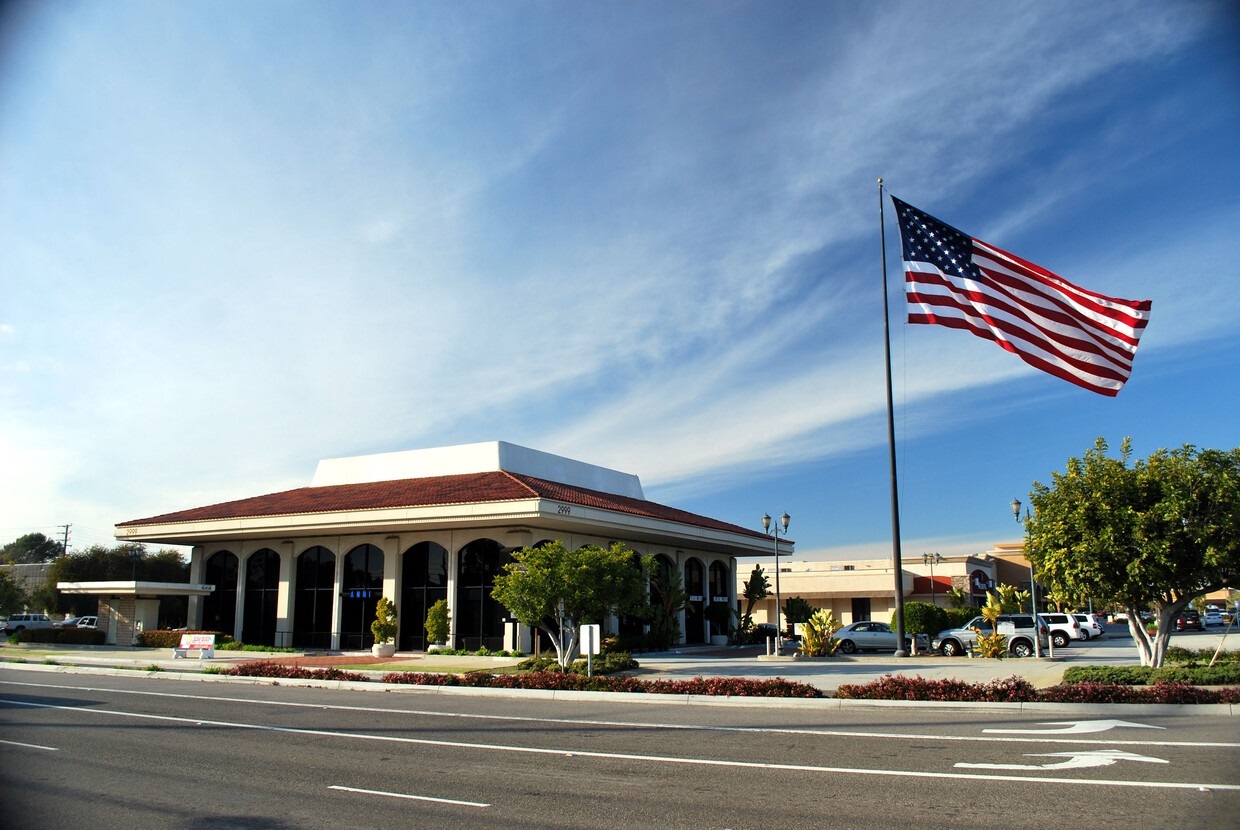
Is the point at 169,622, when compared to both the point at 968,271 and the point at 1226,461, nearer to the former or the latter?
the point at 968,271

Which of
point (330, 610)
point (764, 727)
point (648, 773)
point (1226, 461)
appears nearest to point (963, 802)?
point (648, 773)

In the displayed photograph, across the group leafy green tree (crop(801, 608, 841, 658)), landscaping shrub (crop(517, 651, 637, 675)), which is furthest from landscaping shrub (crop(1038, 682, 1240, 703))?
leafy green tree (crop(801, 608, 841, 658))

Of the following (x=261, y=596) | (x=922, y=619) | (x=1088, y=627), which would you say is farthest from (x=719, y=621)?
(x=261, y=596)

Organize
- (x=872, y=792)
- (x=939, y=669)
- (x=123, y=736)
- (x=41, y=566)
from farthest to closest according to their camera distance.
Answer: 1. (x=41, y=566)
2. (x=939, y=669)
3. (x=123, y=736)
4. (x=872, y=792)

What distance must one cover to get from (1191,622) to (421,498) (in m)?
52.3

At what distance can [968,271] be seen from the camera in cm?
2144

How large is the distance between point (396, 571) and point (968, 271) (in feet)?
82.8

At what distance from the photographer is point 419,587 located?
36.3 m

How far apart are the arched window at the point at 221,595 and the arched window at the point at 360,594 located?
7309 millimetres

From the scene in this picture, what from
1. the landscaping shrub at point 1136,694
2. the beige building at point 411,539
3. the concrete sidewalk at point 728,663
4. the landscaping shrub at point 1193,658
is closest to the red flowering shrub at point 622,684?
the concrete sidewalk at point 728,663

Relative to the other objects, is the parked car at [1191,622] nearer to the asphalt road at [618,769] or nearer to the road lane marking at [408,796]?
the asphalt road at [618,769]

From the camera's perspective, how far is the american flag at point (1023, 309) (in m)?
19.1

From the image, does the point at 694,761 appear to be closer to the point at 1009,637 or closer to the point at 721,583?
the point at 1009,637

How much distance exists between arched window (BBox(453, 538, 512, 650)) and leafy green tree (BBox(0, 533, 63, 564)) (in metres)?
105
